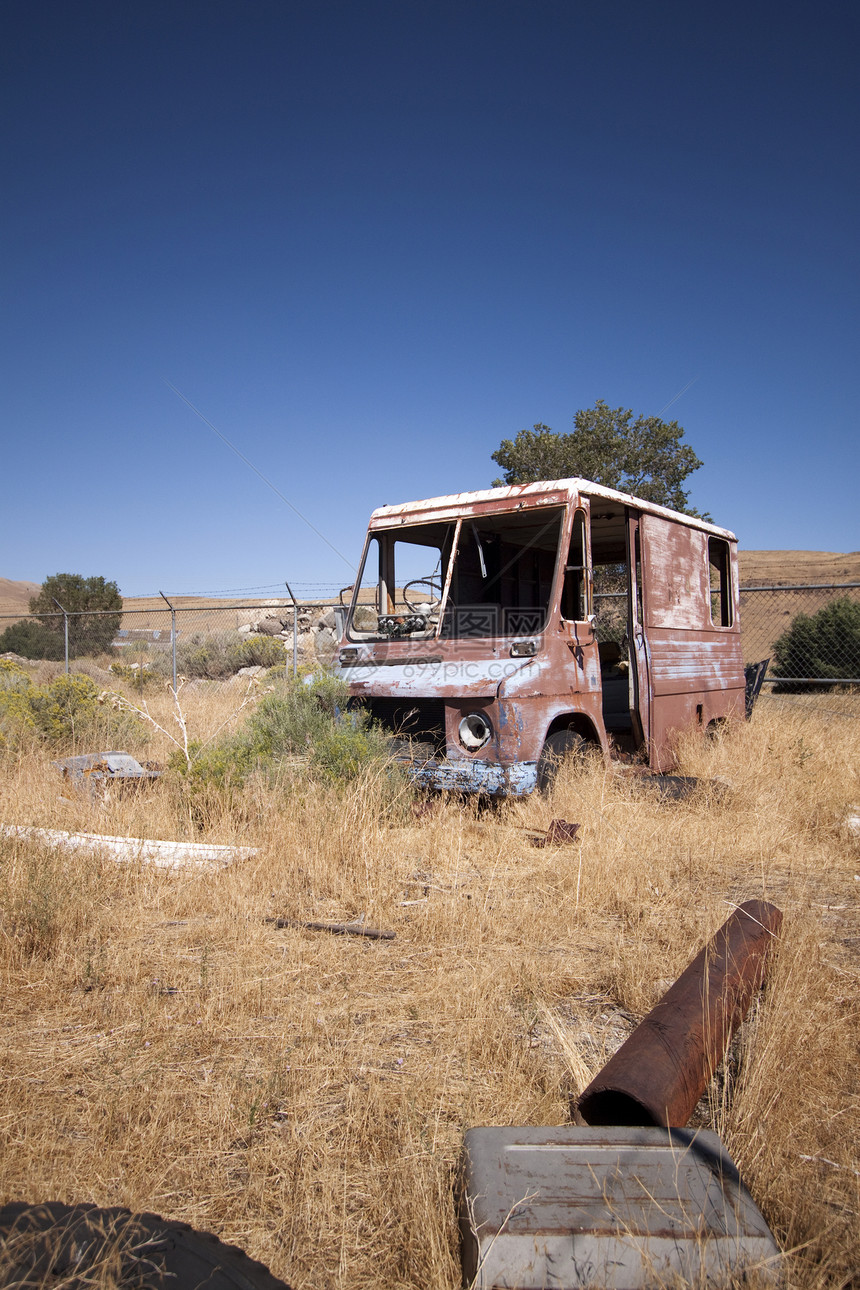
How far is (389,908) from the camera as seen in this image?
4023 millimetres

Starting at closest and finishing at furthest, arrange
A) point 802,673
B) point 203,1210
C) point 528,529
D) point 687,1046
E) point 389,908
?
1. point 203,1210
2. point 687,1046
3. point 389,908
4. point 528,529
5. point 802,673

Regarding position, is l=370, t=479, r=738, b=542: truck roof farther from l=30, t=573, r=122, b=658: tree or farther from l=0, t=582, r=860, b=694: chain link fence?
l=30, t=573, r=122, b=658: tree

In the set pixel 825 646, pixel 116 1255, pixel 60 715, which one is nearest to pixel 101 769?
pixel 60 715

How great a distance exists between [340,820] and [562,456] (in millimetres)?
16323

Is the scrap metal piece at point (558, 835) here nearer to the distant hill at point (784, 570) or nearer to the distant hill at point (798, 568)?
the distant hill at point (784, 570)

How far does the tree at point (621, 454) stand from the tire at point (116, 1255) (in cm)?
1912

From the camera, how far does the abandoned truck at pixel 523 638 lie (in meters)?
5.33

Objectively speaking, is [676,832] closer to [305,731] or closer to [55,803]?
[305,731]

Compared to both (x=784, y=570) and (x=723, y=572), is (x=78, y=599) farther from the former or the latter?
(x=784, y=570)

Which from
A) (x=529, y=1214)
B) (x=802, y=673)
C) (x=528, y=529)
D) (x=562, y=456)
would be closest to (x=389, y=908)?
(x=529, y=1214)

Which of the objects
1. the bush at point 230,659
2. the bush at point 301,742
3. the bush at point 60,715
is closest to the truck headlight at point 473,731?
the bush at point 301,742

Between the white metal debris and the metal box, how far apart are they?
3008mm

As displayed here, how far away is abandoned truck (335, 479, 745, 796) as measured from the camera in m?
5.33

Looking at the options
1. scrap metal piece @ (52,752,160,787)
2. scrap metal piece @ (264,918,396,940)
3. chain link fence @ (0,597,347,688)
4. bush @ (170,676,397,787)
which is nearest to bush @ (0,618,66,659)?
chain link fence @ (0,597,347,688)
